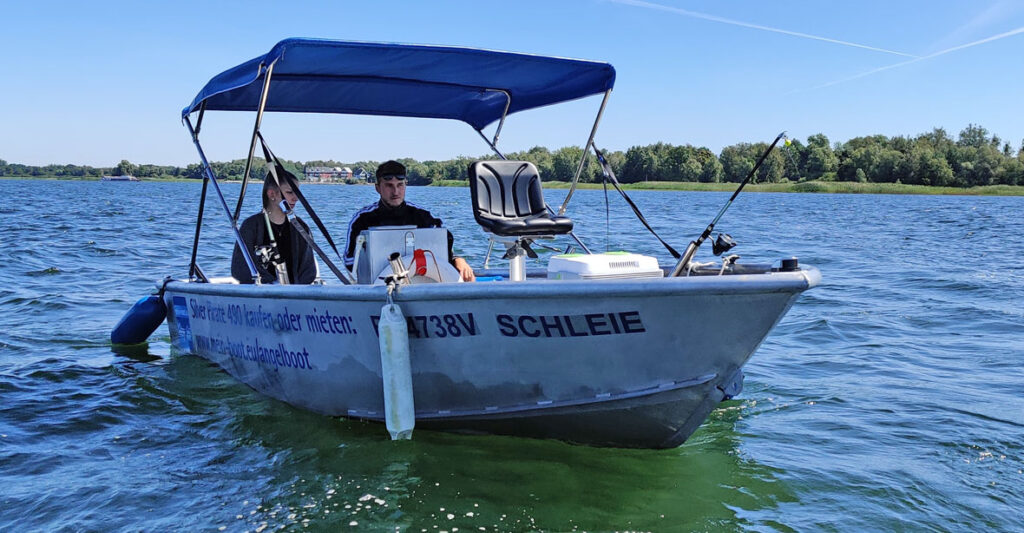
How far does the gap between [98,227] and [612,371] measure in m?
22.8

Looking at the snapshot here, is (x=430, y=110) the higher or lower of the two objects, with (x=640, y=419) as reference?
higher

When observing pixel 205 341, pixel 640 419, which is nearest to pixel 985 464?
pixel 640 419

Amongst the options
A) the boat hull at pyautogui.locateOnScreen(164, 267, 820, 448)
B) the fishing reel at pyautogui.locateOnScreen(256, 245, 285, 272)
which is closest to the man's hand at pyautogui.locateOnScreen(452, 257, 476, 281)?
the boat hull at pyautogui.locateOnScreen(164, 267, 820, 448)

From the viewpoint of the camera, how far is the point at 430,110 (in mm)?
7586

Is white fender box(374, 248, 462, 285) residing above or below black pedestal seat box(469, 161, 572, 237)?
below

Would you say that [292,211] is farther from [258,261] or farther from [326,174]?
[326,174]

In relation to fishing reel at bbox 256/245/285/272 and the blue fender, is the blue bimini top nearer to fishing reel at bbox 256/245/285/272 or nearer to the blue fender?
fishing reel at bbox 256/245/285/272

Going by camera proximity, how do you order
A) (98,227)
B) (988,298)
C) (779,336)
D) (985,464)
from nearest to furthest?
(985,464), (779,336), (988,298), (98,227)

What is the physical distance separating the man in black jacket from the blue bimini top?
29.8 inches

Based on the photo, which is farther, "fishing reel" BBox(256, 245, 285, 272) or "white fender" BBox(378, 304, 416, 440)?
"fishing reel" BBox(256, 245, 285, 272)

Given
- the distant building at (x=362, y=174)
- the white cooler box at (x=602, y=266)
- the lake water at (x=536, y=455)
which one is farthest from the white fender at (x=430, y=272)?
the distant building at (x=362, y=174)

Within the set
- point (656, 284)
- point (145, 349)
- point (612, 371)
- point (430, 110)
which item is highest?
point (430, 110)

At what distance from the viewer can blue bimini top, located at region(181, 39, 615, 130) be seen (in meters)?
5.26

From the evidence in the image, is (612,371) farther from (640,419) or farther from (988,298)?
(988,298)
